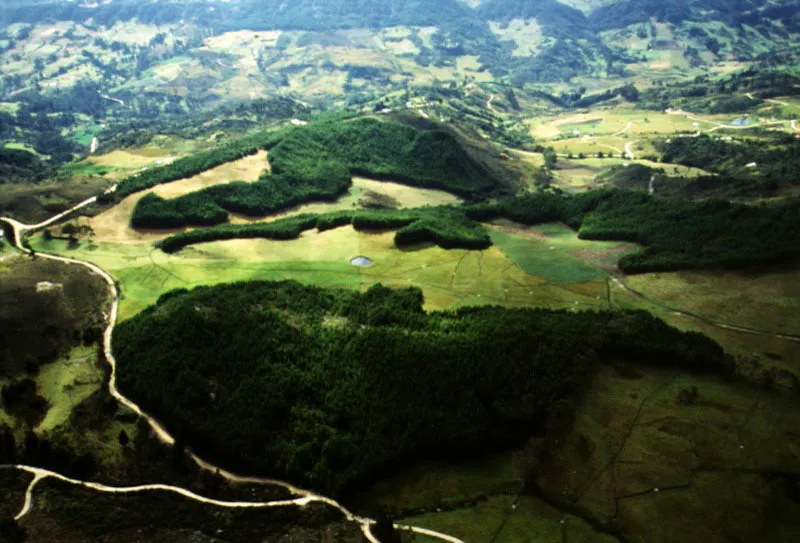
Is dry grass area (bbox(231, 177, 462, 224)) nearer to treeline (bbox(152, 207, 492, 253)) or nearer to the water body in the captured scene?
treeline (bbox(152, 207, 492, 253))

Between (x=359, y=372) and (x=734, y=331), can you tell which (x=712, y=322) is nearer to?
(x=734, y=331)

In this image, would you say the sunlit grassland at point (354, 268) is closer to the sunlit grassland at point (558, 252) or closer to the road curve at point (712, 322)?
the sunlit grassland at point (558, 252)

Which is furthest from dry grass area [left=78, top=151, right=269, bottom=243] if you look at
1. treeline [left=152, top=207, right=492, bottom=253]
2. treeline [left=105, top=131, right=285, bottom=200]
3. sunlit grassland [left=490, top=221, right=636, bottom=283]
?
sunlit grassland [left=490, top=221, right=636, bottom=283]

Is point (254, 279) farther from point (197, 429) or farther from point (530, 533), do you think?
point (530, 533)

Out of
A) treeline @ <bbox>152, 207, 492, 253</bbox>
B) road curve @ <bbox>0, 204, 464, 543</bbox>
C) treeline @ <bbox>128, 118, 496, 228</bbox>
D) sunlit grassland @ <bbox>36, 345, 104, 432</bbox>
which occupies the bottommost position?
treeline @ <bbox>128, 118, 496, 228</bbox>

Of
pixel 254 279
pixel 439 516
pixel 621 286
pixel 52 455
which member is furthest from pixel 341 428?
pixel 621 286

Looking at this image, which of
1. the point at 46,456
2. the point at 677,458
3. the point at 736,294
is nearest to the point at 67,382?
the point at 46,456

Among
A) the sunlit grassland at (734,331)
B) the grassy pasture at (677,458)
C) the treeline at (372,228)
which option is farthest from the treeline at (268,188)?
the grassy pasture at (677,458)
